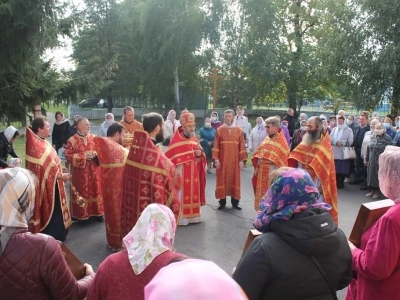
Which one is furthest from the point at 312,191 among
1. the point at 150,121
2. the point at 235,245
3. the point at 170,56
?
the point at 170,56

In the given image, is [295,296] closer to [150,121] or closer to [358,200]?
[150,121]

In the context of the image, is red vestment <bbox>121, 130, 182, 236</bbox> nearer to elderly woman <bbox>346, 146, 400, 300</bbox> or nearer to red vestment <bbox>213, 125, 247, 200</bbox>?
elderly woman <bbox>346, 146, 400, 300</bbox>

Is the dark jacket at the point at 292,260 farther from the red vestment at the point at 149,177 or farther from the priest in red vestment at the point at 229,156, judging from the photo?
the priest in red vestment at the point at 229,156

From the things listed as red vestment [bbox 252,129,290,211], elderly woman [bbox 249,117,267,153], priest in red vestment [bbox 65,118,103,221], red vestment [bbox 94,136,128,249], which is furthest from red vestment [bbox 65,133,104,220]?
elderly woman [bbox 249,117,267,153]

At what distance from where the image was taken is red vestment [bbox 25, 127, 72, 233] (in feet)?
16.3

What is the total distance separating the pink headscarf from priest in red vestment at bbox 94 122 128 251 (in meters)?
4.27

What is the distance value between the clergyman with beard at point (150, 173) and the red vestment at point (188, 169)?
7.28 ft

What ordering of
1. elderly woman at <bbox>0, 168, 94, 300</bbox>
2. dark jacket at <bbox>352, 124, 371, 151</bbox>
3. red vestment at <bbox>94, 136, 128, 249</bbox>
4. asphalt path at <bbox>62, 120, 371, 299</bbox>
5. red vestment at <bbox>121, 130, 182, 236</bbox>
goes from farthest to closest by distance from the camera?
1. dark jacket at <bbox>352, 124, 371, 151</bbox>
2. asphalt path at <bbox>62, 120, 371, 299</bbox>
3. red vestment at <bbox>94, 136, 128, 249</bbox>
4. red vestment at <bbox>121, 130, 182, 236</bbox>
5. elderly woman at <bbox>0, 168, 94, 300</bbox>

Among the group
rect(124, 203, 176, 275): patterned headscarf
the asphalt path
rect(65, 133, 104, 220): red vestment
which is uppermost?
rect(124, 203, 176, 275): patterned headscarf

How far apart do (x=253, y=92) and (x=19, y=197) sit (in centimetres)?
2567

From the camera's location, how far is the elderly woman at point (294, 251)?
183 cm

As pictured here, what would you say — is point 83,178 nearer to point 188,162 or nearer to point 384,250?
point 188,162

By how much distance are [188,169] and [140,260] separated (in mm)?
4763

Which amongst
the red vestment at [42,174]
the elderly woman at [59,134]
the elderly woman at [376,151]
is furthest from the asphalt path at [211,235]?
the elderly woman at [59,134]
